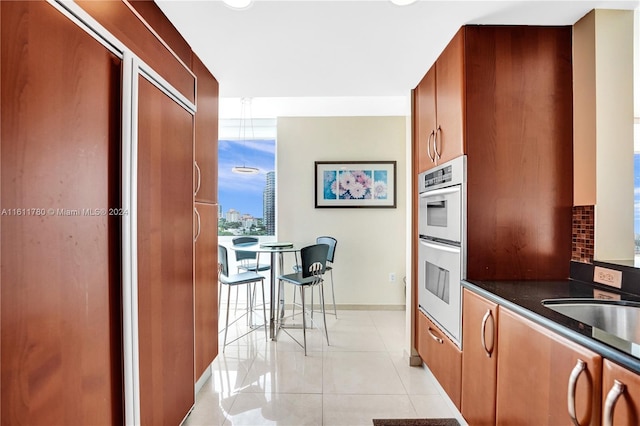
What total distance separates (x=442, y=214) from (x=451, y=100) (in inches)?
27.0

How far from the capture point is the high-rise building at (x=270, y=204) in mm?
4113

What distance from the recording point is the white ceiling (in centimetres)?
149

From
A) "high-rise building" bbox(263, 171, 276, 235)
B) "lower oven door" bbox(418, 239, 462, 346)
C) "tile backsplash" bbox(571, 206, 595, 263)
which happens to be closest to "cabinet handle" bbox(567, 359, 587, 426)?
"lower oven door" bbox(418, 239, 462, 346)

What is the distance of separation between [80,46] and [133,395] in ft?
4.18

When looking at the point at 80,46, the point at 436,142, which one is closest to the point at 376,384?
the point at 436,142

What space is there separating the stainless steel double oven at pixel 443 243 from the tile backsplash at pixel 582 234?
23.6 inches

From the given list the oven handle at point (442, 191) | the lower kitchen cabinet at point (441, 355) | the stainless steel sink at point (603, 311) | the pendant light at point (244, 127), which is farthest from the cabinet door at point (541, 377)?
the pendant light at point (244, 127)

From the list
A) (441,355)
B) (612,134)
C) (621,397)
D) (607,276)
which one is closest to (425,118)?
(612,134)

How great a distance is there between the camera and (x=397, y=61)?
202 centimetres

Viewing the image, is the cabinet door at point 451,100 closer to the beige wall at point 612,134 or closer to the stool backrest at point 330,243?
the beige wall at point 612,134

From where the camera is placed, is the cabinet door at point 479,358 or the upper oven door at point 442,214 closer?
the cabinet door at point 479,358

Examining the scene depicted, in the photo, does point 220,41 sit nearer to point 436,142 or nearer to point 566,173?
point 436,142

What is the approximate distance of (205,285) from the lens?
213cm

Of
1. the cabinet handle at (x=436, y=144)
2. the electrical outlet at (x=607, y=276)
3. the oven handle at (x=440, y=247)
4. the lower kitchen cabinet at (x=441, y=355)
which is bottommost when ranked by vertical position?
the lower kitchen cabinet at (x=441, y=355)
